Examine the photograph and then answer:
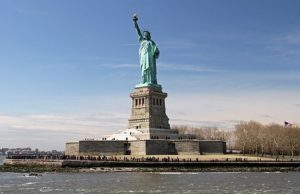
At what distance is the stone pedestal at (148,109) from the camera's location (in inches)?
3637

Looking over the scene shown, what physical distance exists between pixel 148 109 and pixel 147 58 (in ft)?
33.4

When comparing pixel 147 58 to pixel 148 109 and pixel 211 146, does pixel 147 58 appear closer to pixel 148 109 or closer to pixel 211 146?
pixel 148 109

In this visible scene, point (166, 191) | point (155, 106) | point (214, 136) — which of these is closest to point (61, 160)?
point (155, 106)

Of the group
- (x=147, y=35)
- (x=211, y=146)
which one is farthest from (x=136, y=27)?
(x=211, y=146)

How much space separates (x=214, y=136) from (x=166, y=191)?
8016 centimetres

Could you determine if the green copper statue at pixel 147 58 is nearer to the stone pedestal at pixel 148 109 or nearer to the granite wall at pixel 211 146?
the stone pedestal at pixel 148 109

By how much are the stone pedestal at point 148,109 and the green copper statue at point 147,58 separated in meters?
2.12

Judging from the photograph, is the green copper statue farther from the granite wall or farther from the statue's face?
the granite wall

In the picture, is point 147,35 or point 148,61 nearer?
point 148,61

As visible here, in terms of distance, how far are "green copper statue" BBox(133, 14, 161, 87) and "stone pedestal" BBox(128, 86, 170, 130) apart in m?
2.12

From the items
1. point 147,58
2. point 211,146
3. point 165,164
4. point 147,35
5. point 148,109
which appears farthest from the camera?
point 147,35

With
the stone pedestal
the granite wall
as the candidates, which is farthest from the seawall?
the stone pedestal

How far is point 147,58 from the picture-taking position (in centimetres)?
9719

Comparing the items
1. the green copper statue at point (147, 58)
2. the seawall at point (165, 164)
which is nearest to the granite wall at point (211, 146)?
the seawall at point (165, 164)
